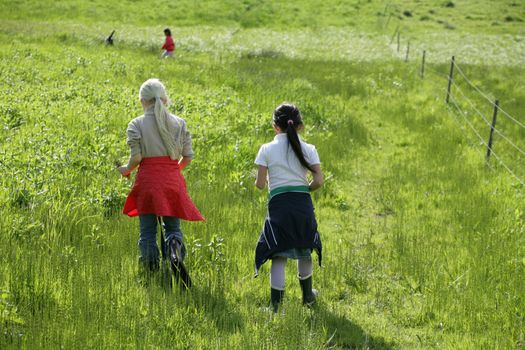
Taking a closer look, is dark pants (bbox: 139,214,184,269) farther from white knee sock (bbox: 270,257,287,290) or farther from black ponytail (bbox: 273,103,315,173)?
black ponytail (bbox: 273,103,315,173)

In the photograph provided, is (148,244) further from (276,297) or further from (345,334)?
(345,334)

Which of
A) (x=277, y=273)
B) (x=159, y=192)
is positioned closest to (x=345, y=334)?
Result: (x=277, y=273)

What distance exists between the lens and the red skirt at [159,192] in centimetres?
611

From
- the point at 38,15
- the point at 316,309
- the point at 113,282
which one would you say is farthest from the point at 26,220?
the point at 38,15

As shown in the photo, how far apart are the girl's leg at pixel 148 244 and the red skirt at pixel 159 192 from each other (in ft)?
0.49

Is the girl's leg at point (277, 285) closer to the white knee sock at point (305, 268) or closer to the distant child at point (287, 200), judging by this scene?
the distant child at point (287, 200)

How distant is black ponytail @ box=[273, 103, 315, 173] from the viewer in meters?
5.92

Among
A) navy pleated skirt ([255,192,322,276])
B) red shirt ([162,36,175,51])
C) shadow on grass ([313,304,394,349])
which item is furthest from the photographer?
red shirt ([162,36,175,51])

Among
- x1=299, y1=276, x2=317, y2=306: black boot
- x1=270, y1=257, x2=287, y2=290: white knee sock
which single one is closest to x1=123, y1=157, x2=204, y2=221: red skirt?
x1=270, y1=257, x2=287, y2=290: white knee sock

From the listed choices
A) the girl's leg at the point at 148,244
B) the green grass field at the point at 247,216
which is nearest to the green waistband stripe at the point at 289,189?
the green grass field at the point at 247,216

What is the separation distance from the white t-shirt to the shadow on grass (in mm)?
1321

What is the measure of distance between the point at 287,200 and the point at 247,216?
262 cm

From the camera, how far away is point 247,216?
855 centimetres

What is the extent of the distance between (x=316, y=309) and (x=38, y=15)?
4688 centimetres
